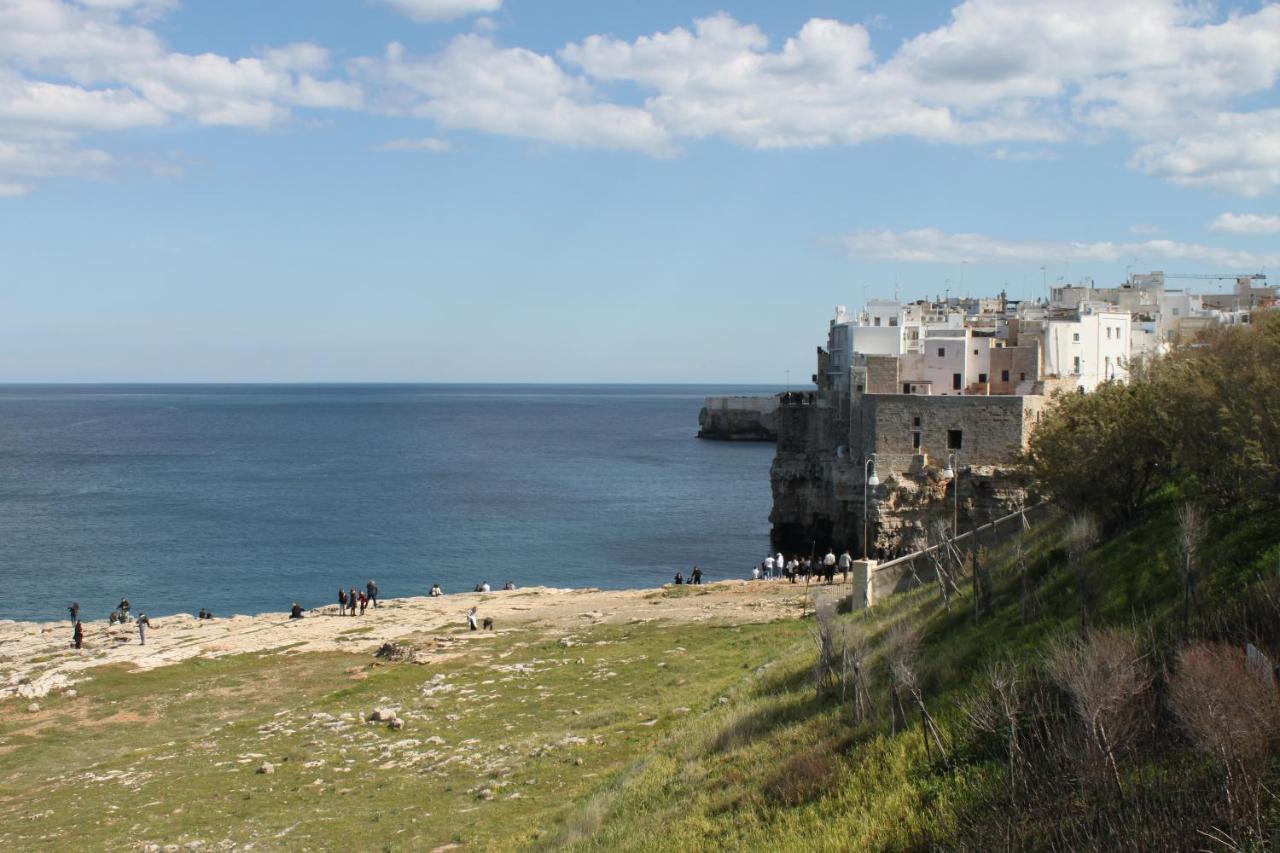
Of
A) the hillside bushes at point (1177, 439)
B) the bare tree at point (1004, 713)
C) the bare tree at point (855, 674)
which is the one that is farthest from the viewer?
the hillside bushes at point (1177, 439)

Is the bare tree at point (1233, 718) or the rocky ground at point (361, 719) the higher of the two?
the bare tree at point (1233, 718)

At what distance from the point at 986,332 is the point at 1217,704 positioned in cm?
5468

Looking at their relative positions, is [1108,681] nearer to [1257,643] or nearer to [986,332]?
[1257,643]

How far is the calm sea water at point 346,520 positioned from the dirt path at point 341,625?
9.97 m

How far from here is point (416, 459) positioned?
12244 centimetres

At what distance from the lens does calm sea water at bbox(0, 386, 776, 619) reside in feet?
183

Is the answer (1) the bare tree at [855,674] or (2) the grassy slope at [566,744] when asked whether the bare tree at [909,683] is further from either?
(1) the bare tree at [855,674]

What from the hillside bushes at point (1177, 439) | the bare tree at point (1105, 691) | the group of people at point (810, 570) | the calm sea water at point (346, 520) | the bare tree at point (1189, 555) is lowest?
the calm sea water at point (346, 520)

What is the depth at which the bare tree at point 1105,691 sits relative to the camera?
1020cm

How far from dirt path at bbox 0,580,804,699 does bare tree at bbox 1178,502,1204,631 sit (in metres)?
19.6

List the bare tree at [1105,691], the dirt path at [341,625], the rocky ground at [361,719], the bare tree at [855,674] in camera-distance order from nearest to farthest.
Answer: the bare tree at [1105,691] < the bare tree at [855,674] < the rocky ground at [361,719] < the dirt path at [341,625]

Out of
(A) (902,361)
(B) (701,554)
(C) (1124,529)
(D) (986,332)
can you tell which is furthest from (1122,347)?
(C) (1124,529)

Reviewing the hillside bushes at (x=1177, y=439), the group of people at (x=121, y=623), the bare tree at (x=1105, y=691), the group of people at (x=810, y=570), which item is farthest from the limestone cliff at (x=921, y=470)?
the bare tree at (x=1105, y=691)

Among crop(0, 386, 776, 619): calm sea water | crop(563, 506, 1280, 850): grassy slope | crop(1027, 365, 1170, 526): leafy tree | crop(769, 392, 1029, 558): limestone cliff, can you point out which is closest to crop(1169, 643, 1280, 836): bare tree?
crop(563, 506, 1280, 850): grassy slope
